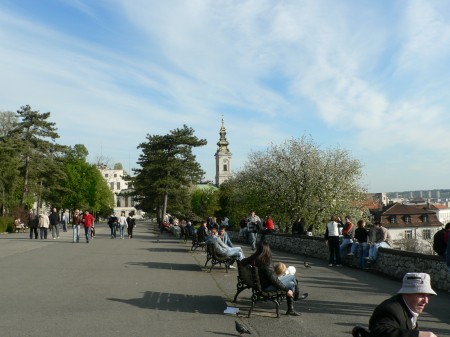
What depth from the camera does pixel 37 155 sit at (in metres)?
61.6

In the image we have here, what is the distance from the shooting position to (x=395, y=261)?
15023mm

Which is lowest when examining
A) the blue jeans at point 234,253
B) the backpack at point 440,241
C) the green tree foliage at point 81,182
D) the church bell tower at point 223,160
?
the blue jeans at point 234,253

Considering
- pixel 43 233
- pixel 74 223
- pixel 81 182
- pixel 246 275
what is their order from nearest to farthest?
pixel 246 275, pixel 74 223, pixel 43 233, pixel 81 182

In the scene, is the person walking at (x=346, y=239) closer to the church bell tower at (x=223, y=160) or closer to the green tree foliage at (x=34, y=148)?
the green tree foliage at (x=34, y=148)

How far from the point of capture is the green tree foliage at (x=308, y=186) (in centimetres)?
4612

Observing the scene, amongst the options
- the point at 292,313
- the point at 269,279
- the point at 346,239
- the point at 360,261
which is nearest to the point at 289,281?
the point at 269,279

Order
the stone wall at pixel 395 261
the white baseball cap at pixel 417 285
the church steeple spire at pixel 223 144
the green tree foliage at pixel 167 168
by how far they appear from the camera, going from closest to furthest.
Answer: the white baseball cap at pixel 417 285, the stone wall at pixel 395 261, the green tree foliage at pixel 167 168, the church steeple spire at pixel 223 144

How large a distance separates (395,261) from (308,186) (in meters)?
31.2

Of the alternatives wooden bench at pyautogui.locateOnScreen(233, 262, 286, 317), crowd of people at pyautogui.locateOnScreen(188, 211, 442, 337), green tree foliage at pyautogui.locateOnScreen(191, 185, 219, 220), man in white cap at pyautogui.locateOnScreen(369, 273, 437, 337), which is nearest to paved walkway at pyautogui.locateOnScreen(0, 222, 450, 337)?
wooden bench at pyautogui.locateOnScreen(233, 262, 286, 317)

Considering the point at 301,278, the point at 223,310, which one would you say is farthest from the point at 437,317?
the point at 301,278

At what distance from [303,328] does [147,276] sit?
6806 millimetres

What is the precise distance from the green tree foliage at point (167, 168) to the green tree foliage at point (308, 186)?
1137cm

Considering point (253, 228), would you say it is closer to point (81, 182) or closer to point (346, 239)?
point (346, 239)

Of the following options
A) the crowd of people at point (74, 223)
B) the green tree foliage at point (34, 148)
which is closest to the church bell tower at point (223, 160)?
the green tree foliage at point (34, 148)
